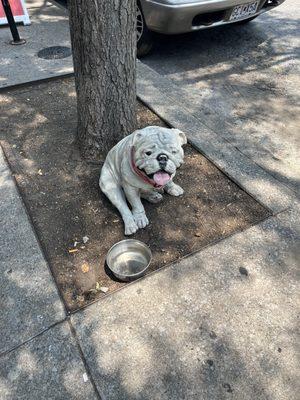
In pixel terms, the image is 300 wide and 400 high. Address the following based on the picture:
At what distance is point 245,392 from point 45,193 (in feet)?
7.19

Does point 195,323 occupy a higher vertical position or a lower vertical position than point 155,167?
lower

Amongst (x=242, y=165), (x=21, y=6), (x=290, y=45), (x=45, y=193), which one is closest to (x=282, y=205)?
(x=242, y=165)

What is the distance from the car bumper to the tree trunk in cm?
193

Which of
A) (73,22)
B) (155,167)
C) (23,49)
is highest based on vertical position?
(73,22)

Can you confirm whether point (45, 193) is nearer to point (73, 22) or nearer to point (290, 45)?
point (73, 22)

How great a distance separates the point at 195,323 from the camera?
7.22ft

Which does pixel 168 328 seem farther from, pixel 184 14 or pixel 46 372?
pixel 184 14

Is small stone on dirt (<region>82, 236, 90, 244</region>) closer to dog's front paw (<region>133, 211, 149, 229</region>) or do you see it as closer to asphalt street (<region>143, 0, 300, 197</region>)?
dog's front paw (<region>133, 211, 149, 229</region>)

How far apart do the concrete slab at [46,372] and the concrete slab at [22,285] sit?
8 cm

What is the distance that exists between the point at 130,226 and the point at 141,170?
1.72 ft

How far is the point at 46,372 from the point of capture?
A: 1978mm

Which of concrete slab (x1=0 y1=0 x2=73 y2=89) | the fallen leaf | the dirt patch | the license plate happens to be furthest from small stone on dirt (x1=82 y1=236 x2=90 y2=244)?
the license plate

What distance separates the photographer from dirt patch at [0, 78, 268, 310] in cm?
255

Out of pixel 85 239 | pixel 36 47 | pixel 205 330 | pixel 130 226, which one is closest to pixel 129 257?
pixel 130 226
